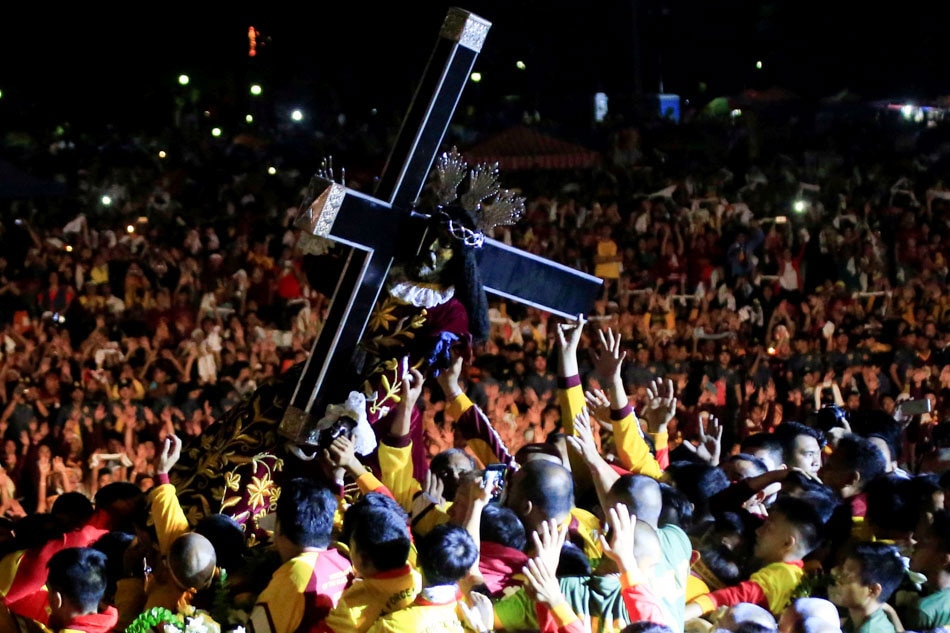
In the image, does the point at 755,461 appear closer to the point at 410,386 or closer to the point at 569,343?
the point at 569,343

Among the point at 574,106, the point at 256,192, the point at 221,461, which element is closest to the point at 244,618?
the point at 221,461

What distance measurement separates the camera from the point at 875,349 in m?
13.1

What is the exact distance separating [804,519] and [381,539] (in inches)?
64.5

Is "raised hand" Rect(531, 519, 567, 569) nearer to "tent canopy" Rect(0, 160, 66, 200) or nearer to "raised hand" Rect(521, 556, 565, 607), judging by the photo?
"raised hand" Rect(521, 556, 565, 607)

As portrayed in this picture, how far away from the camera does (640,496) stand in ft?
15.9

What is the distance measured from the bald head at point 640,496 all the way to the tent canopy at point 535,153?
19.1 meters

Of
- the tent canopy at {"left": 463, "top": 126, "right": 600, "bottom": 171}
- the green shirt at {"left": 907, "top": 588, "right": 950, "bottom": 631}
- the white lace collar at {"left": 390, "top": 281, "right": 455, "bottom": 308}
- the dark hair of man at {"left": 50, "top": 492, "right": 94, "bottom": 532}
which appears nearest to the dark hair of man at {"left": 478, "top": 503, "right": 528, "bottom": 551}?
the white lace collar at {"left": 390, "top": 281, "right": 455, "bottom": 308}

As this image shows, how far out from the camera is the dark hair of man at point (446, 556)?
13.9ft

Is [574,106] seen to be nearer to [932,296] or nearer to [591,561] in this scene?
[932,296]

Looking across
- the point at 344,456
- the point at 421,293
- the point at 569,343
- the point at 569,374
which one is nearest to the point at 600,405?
the point at 569,374

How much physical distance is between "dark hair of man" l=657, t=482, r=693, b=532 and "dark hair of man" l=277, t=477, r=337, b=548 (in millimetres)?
1286

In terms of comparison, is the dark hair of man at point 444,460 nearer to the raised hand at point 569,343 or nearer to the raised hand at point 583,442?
the raised hand at point 583,442

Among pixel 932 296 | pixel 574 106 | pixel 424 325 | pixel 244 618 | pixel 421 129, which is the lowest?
pixel 244 618

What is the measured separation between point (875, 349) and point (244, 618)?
9.53 m
